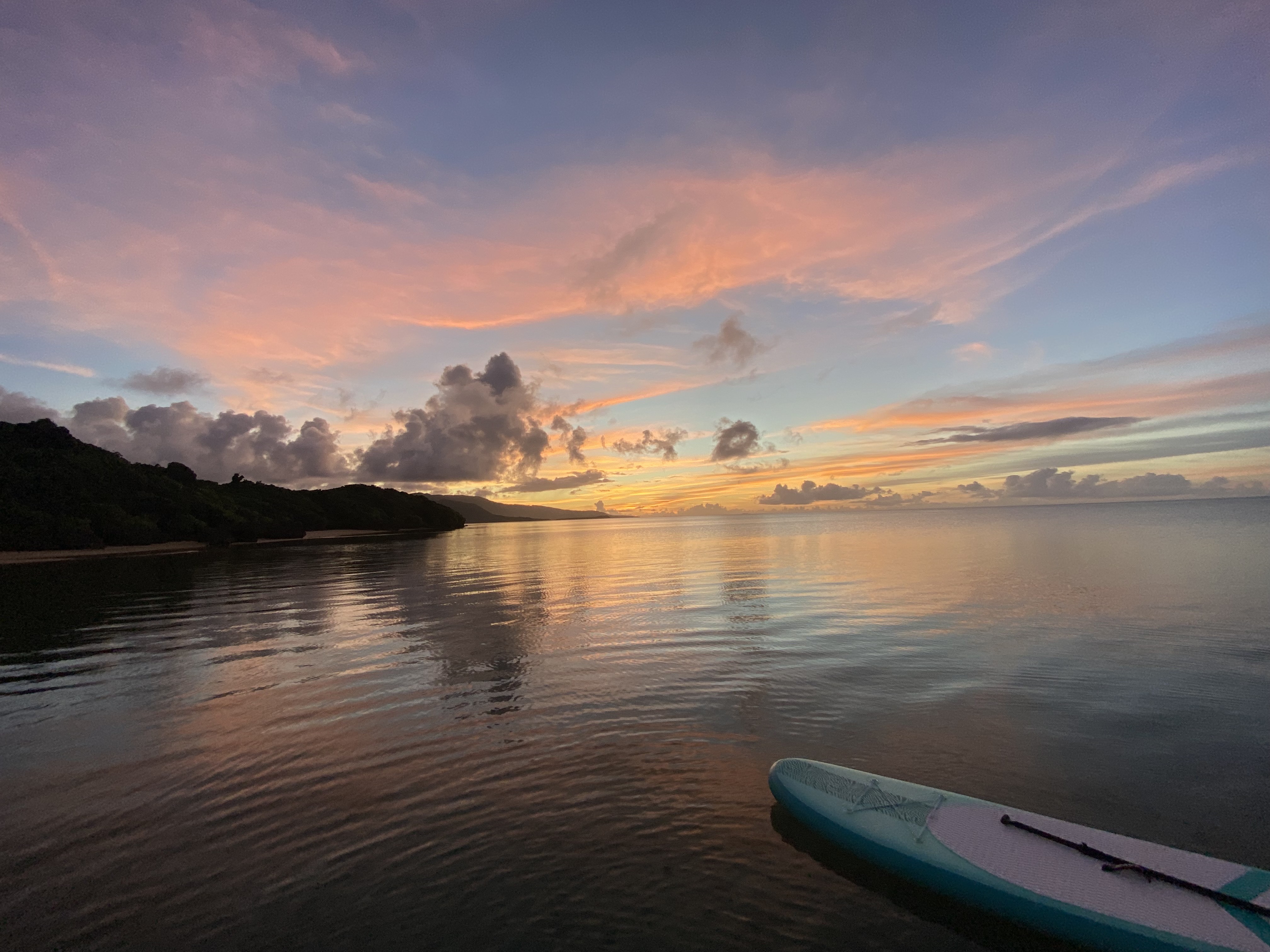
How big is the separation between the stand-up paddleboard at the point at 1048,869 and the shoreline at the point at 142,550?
9248 cm

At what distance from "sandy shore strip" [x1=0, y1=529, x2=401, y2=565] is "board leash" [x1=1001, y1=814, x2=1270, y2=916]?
96.0 meters

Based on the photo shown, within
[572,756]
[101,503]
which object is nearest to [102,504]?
[101,503]

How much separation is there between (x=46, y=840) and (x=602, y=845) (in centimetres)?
837

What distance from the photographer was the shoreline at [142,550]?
238 ft

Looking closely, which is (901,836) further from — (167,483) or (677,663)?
(167,483)

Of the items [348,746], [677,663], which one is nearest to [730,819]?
[348,746]

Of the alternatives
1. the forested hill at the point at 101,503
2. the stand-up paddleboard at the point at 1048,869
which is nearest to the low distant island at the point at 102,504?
the forested hill at the point at 101,503

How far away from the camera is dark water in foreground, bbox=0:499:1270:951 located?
718 cm

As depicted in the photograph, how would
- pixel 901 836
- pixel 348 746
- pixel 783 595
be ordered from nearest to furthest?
1. pixel 901 836
2. pixel 348 746
3. pixel 783 595

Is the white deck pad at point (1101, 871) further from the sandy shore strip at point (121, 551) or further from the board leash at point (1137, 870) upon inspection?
the sandy shore strip at point (121, 551)

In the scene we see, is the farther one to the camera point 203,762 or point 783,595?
point 783,595

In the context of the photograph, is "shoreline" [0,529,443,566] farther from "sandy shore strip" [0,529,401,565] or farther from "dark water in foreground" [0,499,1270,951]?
"dark water in foreground" [0,499,1270,951]

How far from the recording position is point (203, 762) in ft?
38.1

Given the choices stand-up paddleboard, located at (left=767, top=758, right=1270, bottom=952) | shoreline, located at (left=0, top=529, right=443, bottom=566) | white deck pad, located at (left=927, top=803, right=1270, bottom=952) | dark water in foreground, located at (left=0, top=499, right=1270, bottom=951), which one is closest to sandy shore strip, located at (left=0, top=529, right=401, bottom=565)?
shoreline, located at (left=0, top=529, right=443, bottom=566)
